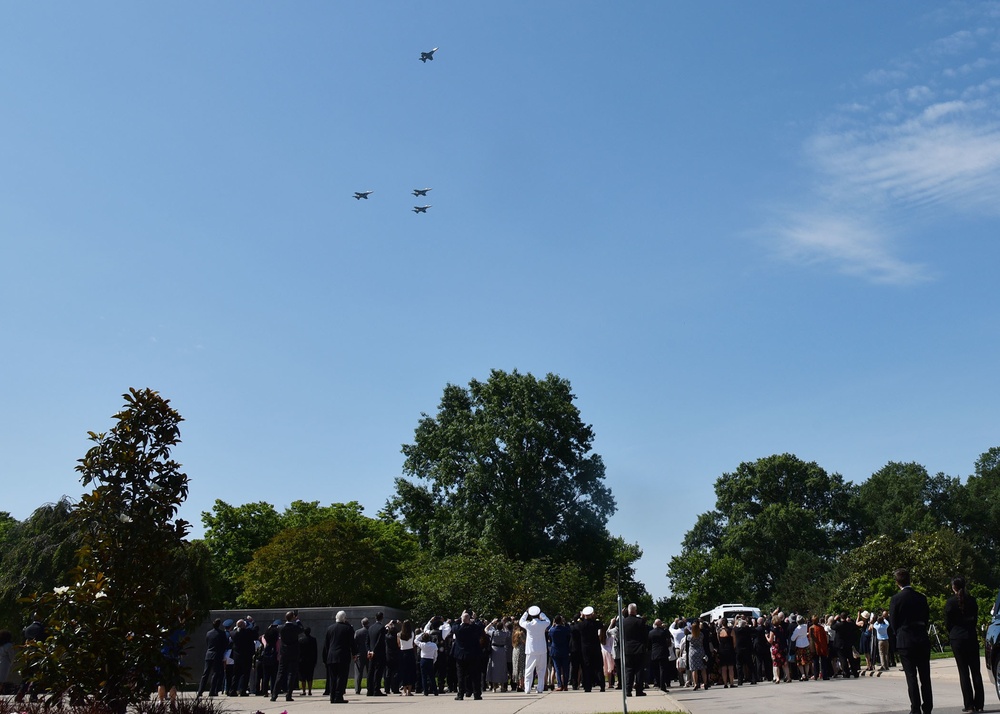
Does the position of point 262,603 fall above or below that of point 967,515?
below

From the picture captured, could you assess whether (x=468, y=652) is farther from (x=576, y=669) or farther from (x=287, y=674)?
(x=576, y=669)

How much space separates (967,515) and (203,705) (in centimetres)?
8933

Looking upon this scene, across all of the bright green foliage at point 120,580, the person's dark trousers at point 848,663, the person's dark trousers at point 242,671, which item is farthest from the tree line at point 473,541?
the person's dark trousers at point 848,663

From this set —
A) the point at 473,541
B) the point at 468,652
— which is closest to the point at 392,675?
the point at 468,652

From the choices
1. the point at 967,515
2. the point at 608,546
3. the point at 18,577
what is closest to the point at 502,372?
the point at 608,546

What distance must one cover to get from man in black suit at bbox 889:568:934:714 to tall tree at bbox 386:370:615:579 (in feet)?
134

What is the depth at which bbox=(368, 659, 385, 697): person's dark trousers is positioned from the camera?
78.1 feet

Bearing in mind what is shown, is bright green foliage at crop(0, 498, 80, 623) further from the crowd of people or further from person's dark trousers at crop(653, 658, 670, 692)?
person's dark trousers at crop(653, 658, 670, 692)

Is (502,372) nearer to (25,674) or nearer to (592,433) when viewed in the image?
(592,433)

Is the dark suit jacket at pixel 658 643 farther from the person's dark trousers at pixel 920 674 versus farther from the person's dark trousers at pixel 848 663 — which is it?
the person's dark trousers at pixel 920 674

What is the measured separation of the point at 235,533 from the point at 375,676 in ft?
154

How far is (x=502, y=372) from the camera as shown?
189 ft

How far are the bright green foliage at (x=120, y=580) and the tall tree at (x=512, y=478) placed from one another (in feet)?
130

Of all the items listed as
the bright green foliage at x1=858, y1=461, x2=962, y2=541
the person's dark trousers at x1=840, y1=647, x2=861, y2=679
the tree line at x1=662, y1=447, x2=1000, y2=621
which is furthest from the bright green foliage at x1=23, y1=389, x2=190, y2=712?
the bright green foliage at x1=858, y1=461, x2=962, y2=541
